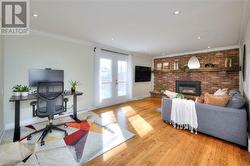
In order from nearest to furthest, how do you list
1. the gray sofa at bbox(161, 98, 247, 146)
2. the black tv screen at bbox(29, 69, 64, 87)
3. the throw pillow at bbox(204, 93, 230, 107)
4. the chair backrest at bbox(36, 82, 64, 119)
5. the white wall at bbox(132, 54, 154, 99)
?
1. the gray sofa at bbox(161, 98, 247, 146)
2. the chair backrest at bbox(36, 82, 64, 119)
3. the throw pillow at bbox(204, 93, 230, 107)
4. the black tv screen at bbox(29, 69, 64, 87)
5. the white wall at bbox(132, 54, 154, 99)

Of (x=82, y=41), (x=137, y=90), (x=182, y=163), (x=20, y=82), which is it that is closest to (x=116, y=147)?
(x=182, y=163)

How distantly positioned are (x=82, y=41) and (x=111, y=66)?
4.84 feet

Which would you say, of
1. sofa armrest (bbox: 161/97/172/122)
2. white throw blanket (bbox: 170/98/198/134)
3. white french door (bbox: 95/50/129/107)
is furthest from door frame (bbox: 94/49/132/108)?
white throw blanket (bbox: 170/98/198/134)

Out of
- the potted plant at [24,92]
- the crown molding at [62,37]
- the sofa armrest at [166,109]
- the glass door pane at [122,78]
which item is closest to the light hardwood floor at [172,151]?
the sofa armrest at [166,109]

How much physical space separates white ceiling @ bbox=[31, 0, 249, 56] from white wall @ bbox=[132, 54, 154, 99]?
2.79m

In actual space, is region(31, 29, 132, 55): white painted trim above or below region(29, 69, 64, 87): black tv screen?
above

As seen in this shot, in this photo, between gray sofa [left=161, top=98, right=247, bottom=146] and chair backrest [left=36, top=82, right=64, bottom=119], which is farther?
chair backrest [left=36, top=82, right=64, bottom=119]

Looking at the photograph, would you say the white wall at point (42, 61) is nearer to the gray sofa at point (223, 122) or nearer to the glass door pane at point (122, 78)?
the glass door pane at point (122, 78)

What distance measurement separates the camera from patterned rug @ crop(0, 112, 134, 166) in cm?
184

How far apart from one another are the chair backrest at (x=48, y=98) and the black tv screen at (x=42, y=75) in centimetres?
97

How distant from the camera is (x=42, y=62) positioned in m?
3.35

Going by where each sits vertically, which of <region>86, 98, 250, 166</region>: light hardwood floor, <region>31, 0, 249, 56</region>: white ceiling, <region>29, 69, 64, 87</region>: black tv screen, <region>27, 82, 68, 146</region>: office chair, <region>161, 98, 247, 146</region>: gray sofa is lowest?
<region>86, 98, 250, 166</region>: light hardwood floor

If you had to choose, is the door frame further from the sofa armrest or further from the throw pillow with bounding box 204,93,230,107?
the throw pillow with bounding box 204,93,230,107

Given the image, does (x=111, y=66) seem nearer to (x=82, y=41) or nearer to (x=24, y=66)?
(x=82, y=41)
